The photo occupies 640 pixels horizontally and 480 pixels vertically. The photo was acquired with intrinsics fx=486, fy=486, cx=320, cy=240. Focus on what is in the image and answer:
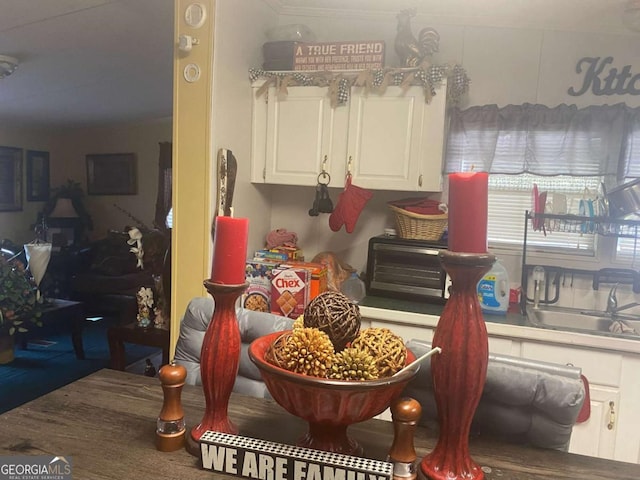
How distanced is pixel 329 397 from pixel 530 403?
460 mm

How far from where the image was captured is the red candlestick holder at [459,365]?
2.53ft

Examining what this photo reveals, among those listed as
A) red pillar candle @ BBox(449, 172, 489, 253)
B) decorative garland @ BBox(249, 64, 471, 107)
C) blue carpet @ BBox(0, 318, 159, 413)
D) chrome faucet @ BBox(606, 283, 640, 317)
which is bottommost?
blue carpet @ BBox(0, 318, 159, 413)

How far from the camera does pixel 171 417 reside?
2.89ft

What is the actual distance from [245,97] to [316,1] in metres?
0.69

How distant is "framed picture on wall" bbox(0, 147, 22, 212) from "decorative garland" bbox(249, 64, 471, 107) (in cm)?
484

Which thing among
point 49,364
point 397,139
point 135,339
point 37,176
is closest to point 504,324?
point 397,139

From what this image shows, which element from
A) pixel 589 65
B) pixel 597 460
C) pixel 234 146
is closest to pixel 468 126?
pixel 589 65

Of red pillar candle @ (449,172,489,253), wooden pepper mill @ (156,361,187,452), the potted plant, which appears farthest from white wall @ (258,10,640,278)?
the potted plant

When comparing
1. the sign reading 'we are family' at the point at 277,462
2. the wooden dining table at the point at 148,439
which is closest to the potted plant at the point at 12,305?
the wooden dining table at the point at 148,439

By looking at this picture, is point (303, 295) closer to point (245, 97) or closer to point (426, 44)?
point (245, 97)

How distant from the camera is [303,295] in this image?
7.64 feet

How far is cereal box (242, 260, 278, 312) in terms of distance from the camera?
95.0 inches

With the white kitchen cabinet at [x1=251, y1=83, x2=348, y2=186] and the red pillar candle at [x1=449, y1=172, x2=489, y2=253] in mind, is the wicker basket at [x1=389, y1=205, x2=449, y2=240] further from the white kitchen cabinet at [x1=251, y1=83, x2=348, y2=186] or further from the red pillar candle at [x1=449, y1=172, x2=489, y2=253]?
the red pillar candle at [x1=449, y1=172, x2=489, y2=253]

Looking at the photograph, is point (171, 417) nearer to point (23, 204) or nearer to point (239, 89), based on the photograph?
point (239, 89)
